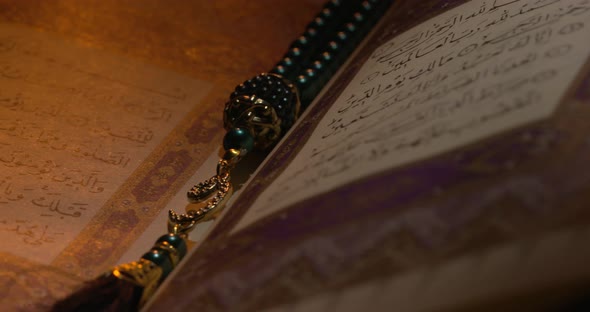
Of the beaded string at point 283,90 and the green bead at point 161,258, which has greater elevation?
the beaded string at point 283,90

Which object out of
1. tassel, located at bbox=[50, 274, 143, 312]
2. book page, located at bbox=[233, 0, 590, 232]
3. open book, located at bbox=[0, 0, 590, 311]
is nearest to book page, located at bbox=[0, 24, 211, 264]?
open book, located at bbox=[0, 0, 590, 311]

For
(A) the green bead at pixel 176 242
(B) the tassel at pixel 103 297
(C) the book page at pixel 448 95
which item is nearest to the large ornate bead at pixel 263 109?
(C) the book page at pixel 448 95

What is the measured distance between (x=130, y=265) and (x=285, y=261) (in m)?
0.28

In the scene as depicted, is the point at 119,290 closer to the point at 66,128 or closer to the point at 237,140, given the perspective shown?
the point at 237,140

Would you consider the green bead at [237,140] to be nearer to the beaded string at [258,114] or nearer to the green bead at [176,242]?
the beaded string at [258,114]

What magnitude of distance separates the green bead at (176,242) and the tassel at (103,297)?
97mm

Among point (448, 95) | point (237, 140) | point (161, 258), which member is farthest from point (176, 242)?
point (448, 95)

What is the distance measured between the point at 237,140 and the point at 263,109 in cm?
8

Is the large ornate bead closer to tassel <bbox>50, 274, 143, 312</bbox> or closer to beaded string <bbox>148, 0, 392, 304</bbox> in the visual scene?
beaded string <bbox>148, 0, 392, 304</bbox>

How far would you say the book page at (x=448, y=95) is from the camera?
3.34 ft

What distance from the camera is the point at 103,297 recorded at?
3.63 feet

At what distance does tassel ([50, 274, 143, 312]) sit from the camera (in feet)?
3.59

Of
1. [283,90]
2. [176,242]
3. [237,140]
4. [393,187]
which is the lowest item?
[393,187]

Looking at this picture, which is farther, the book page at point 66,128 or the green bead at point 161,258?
the book page at point 66,128
